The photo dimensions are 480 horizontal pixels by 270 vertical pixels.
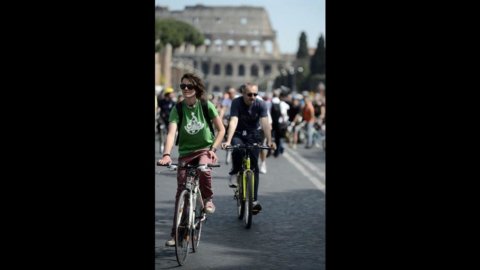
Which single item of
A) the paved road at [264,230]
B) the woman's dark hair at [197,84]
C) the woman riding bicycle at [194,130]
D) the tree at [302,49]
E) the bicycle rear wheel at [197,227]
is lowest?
the paved road at [264,230]

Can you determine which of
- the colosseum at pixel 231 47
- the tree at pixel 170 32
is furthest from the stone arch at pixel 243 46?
the tree at pixel 170 32

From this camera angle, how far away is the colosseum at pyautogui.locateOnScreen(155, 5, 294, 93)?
17662cm

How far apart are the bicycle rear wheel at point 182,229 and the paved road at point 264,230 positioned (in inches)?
4.5

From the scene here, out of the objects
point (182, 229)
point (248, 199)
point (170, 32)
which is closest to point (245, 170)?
point (248, 199)

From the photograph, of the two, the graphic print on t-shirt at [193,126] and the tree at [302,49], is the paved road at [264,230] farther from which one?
the tree at [302,49]

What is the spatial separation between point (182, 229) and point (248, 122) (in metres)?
3.47

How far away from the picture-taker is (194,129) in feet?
29.5

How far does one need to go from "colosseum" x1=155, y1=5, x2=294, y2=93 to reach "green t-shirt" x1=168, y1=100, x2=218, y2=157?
16325cm

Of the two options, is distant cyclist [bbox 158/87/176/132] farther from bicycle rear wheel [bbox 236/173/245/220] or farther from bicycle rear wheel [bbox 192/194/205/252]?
bicycle rear wheel [bbox 192/194/205/252]

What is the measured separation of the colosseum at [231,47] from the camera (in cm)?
17662

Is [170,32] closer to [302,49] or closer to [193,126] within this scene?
[302,49]
